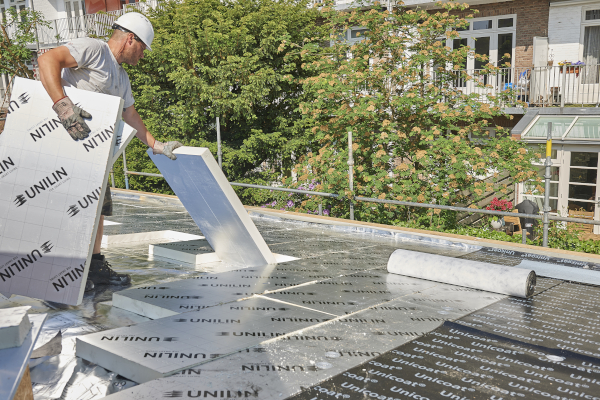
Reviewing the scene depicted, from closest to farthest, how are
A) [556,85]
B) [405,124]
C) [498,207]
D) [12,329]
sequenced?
[12,329] < [405,124] < [498,207] < [556,85]

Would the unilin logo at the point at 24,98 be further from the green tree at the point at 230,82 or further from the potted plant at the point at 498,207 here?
the green tree at the point at 230,82

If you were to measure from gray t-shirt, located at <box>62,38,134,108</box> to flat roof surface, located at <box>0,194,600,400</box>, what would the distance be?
143cm

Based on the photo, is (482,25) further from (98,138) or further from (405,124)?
(98,138)

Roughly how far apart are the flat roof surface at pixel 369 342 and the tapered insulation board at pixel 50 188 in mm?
254

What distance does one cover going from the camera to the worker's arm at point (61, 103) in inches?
125

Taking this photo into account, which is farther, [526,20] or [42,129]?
[526,20]

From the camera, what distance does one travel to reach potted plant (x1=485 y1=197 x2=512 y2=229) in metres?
9.82

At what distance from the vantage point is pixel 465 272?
3730 mm

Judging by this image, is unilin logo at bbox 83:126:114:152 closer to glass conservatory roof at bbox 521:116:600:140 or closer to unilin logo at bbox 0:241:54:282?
unilin logo at bbox 0:241:54:282

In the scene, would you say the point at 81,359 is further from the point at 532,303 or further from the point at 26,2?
the point at 26,2

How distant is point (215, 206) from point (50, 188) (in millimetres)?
1321

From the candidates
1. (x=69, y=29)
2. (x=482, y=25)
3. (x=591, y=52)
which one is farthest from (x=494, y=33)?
(x=69, y=29)

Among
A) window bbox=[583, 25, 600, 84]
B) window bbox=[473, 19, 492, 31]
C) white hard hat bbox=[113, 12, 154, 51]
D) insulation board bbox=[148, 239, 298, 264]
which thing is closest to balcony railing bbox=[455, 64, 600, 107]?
window bbox=[583, 25, 600, 84]

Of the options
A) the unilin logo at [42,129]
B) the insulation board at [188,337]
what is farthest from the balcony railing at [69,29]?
the insulation board at [188,337]
